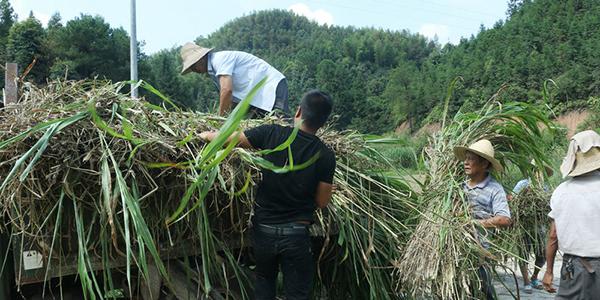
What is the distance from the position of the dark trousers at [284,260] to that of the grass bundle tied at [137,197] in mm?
154

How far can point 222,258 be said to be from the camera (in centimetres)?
310

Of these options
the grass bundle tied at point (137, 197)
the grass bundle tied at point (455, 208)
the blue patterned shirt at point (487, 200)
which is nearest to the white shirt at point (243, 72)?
the grass bundle tied at point (137, 197)

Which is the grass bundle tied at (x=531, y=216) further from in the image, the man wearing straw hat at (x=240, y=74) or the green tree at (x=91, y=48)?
the green tree at (x=91, y=48)

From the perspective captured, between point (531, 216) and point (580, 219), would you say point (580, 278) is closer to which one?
point (580, 219)

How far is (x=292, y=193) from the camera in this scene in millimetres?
2840

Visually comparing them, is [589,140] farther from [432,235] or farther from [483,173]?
[432,235]

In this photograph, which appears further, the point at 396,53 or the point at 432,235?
the point at 396,53

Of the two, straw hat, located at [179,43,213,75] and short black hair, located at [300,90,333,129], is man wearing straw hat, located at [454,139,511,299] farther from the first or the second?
straw hat, located at [179,43,213,75]

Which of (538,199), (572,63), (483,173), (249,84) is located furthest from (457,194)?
(572,63)

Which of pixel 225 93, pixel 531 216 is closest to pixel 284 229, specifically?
pixel 225 93

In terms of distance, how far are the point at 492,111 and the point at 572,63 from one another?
1423 inches

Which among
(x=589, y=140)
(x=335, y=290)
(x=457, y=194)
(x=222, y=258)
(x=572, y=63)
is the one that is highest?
(x=572, y=63)

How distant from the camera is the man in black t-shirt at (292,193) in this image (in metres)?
2.81

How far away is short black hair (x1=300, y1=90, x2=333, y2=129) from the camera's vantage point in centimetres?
→ 280
